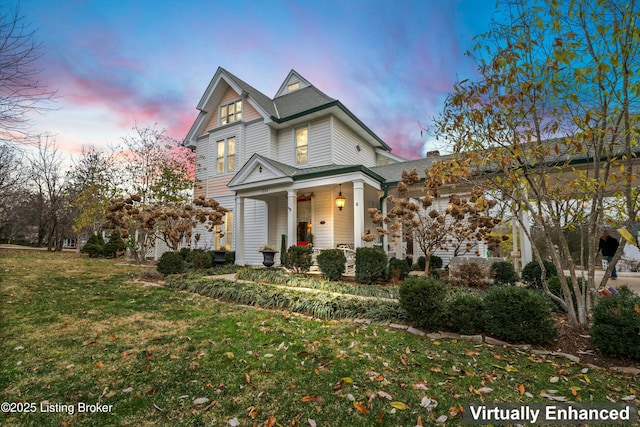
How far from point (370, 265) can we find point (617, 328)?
521cm

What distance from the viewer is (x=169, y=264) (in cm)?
927

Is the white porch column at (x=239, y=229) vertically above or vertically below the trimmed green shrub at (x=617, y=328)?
above

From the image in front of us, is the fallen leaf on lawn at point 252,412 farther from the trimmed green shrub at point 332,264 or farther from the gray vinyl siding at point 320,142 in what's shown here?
the gray vinyl siding at point 320,142

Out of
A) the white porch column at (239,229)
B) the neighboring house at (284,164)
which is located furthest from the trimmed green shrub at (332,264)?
the white porch column at (239,229)

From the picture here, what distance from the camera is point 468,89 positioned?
4133 mm

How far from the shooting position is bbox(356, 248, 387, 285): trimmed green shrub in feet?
26.5

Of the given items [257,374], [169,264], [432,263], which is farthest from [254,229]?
[257,374]

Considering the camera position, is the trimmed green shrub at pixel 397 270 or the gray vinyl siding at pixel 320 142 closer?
the trimmed green shrub at pixel 397 270

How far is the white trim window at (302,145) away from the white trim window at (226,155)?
11.4 ft

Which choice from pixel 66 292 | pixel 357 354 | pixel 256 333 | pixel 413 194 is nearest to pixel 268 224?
pixel 413 194

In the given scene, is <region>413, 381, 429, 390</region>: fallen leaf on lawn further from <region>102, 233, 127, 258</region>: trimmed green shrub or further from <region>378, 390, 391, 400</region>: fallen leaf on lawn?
<region>102, 233, 127, 258</region>: trimmed green shrub

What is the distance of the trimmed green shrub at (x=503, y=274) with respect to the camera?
7.39m

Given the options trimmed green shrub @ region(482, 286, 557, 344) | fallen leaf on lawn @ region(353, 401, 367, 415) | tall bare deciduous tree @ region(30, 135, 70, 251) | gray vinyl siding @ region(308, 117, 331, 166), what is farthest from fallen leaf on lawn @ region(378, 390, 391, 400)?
tall bare deciduous tree @ region(30, 135, 70, 251)

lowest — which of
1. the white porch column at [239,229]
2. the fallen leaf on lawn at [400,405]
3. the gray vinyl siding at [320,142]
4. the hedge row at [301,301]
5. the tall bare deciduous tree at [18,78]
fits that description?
the fallen leaf on lawn at [400,405]
